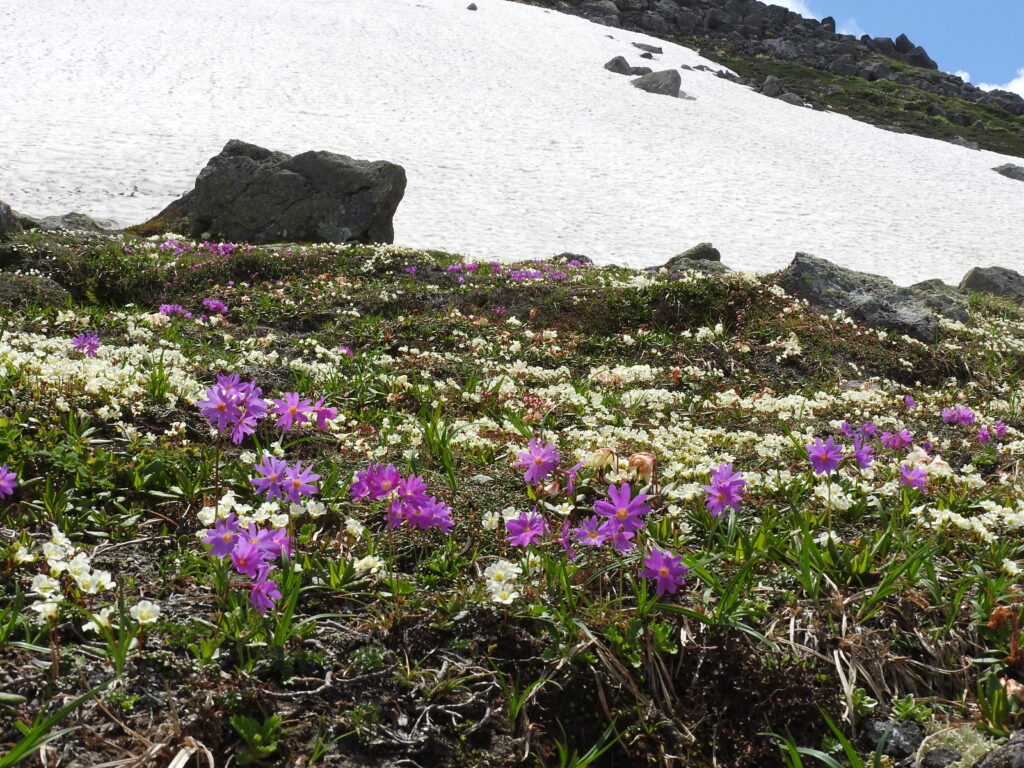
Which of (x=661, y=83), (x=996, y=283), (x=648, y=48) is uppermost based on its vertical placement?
(x=648, y=48)

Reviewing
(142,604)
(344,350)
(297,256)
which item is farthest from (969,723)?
(297,256)

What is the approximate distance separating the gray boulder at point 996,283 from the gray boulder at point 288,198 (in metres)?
16.2

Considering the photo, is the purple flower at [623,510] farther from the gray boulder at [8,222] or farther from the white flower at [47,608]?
the gray boulder at [8,222]

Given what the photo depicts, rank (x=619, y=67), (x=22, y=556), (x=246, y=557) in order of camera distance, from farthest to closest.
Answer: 1. (x=619, y=67)
2. (x=22, y=556)
3. (x=246, y=557)

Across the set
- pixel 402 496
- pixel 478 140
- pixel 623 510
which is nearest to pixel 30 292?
pixel 402 496

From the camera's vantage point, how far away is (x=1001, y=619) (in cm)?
288

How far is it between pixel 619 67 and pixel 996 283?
40.3 meters

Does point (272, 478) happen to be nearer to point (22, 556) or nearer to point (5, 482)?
point (22, 556)

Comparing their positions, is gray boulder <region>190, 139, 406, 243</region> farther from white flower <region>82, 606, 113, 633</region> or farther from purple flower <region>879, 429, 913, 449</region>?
white flower <region>82, 606, 113, 633</region>

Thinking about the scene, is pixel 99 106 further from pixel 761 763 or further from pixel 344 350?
pixel 761 763

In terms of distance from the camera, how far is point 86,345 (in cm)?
573

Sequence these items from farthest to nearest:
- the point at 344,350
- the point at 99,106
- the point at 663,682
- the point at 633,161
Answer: the point at 633,161, the point at 99,106, the point at 344,350, the point at 663,682

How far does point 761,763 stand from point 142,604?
7.77 feet

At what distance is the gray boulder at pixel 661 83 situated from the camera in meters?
49.0
